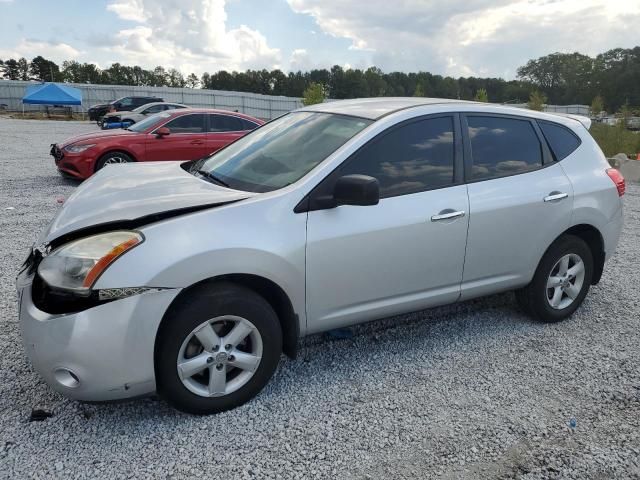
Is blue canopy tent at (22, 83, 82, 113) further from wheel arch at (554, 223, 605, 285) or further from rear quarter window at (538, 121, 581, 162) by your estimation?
wheel arch at (554, 223, 605, 285)

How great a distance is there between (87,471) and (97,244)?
3.53 ft

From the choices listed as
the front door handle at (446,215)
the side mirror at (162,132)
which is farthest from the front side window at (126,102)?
the front door handle at (446,215)

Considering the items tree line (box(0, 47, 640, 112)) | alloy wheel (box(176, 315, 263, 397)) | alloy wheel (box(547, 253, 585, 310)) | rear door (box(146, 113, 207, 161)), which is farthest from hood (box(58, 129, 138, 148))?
tree line (box(0, 47, 640, 112))

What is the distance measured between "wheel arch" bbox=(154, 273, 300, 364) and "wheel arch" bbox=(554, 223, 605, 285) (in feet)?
8.14

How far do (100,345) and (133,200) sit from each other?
89 centimetres

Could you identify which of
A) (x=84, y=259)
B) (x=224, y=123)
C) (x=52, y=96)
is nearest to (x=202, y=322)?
(x=84, y=259)

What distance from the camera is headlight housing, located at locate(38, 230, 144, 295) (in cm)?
251

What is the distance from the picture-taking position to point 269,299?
303 cm

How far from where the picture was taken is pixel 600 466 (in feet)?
8.68

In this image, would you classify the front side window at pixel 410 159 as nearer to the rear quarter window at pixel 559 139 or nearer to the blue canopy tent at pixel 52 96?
the rear quarter window at pixel 559 139

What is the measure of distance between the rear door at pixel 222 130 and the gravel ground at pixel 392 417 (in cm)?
683

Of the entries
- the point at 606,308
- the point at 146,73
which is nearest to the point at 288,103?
the point at 606,308

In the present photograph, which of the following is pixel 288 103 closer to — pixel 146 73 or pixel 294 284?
pixel 294 284

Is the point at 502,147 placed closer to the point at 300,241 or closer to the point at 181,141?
the point at 300,241
